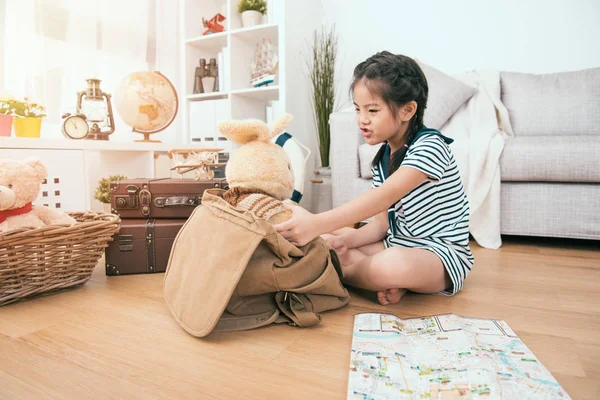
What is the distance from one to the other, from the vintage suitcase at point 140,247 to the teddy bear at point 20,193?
0.18 m

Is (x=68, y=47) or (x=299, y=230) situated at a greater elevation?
(x=68, y=47)

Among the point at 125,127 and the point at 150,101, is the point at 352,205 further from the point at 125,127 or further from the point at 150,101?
the point at 125,127

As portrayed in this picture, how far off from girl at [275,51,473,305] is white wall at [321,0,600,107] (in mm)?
1665

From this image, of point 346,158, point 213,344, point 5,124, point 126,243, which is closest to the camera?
point 213,344

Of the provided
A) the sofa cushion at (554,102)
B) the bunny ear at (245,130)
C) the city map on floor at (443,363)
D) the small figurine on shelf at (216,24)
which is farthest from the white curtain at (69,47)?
the sofa cushion at (554,102)

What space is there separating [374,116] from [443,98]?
1.15 metres

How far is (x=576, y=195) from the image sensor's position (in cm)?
157

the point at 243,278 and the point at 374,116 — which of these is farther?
the point at 374,116

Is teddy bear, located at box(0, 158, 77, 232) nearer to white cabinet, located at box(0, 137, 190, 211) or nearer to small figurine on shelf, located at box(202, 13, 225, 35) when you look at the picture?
white cabinet, located at box(0, 137, 190, 211)

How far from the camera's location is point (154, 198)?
121 cm

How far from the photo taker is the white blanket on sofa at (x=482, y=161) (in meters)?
1.63

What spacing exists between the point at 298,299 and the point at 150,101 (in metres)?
1.67

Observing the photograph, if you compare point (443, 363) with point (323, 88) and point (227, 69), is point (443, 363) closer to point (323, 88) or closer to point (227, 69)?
point (323, 88)

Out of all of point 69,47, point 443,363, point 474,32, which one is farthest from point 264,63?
point 443,363
